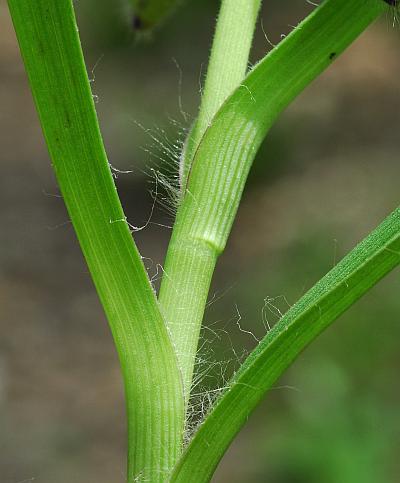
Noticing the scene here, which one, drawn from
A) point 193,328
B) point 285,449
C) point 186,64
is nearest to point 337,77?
point 186,64

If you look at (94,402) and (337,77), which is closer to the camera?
(94,402)

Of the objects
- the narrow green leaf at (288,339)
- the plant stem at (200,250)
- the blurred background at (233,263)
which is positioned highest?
the blurred background at (233,263)

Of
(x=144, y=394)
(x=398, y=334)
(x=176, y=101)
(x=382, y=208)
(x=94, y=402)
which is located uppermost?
(x=176, y=101)

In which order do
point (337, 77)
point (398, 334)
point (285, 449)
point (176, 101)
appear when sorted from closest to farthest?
1. point (285, 449)
2. point (398, 334)
3. point (176, 101)
4. point (337, 77)

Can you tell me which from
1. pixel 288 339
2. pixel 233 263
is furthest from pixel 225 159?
pixel 233 263

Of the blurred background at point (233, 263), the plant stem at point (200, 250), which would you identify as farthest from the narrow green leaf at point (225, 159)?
the blurred background at point (233, 263)

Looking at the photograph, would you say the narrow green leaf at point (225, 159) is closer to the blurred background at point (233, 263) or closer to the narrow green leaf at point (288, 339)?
the narrow green leaf at point (288, 339)

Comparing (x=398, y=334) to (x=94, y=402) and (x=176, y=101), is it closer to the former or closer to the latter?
(x=94, y=402)

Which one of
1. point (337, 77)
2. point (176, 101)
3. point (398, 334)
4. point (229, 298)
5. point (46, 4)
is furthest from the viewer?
point (337, 77)
